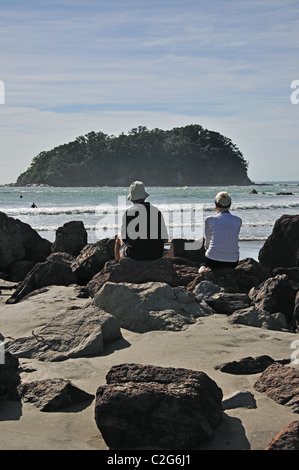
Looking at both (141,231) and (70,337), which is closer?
(70,337)

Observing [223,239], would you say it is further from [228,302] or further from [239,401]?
[239,401]

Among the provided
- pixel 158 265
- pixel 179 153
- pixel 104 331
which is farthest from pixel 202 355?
pixel 179 153

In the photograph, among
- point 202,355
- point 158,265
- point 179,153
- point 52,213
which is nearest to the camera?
point 202,355

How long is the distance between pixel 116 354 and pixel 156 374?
4.18ft

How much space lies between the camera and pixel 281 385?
3.99m

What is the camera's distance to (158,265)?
7262 millimetres

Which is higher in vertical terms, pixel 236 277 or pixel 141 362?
pixel 236 277

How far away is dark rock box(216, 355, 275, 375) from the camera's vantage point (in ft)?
14.6

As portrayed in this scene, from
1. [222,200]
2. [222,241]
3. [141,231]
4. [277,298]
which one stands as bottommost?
[277,298]

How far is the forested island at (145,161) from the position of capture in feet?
409

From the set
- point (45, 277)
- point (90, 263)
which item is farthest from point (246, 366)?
point (90, 263)

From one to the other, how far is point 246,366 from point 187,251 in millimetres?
4960
